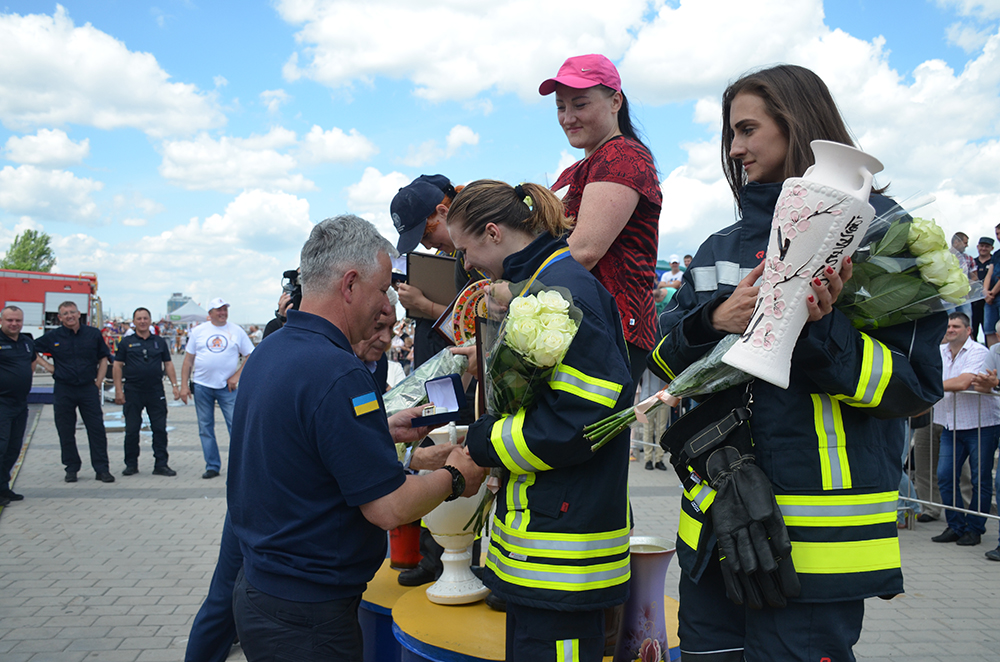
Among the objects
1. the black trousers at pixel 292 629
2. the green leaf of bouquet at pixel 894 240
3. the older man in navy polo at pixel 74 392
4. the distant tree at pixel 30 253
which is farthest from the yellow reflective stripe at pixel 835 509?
the distant tree at pixel 30 253

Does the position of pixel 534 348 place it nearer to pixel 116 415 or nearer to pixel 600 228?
pixel 600 228

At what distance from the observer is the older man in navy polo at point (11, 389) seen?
8062mm

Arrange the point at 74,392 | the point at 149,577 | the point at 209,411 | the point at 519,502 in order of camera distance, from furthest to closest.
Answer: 1. the point at 209,411
2. the point at 74,392
3. the point at 149,577
4. the point at 519,502

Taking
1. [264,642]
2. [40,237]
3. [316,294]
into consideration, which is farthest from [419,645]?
[40,237]

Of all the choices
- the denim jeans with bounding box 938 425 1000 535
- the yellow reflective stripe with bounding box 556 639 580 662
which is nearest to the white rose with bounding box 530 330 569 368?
the yellow reflective stripe with bounding box 556 639 580 662

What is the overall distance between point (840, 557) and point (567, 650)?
888 millimetres

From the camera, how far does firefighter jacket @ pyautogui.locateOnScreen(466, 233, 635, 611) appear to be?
2.18 metres

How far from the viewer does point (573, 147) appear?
3133 mm

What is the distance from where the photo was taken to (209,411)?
955 centimetres

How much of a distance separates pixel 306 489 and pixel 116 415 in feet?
50.5

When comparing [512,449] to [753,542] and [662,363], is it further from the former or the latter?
[753,542]

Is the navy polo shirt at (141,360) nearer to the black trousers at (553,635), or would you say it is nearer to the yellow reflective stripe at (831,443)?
the black trousers at (553,635)

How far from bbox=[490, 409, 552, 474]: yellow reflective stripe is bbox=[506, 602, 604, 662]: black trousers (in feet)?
1.45

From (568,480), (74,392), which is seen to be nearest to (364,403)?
(568,480)
